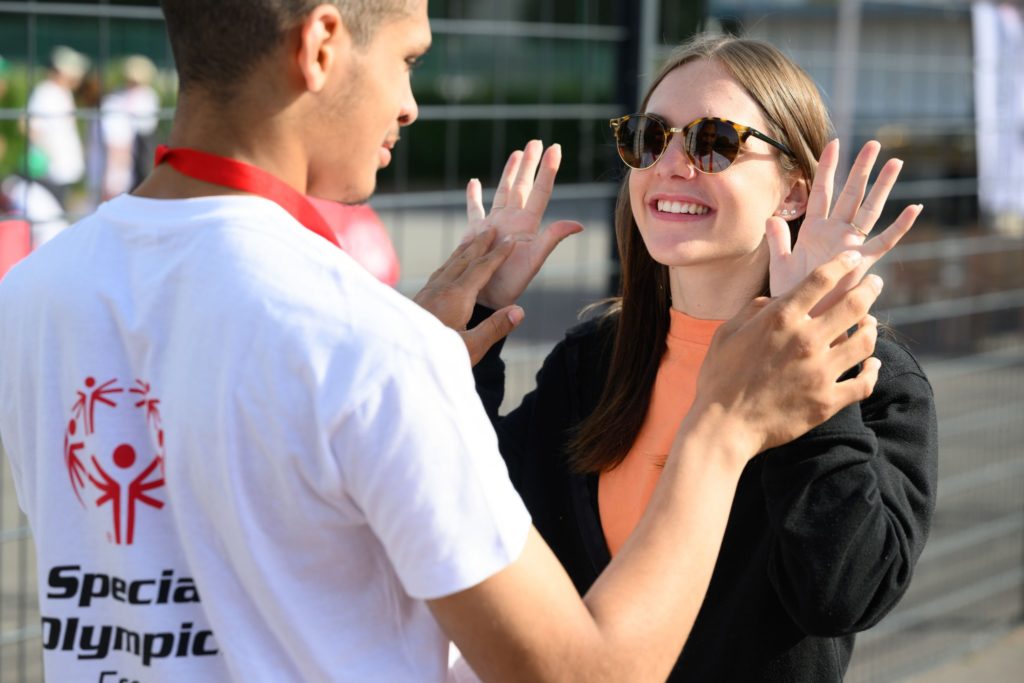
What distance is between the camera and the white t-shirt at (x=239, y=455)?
1.17 m

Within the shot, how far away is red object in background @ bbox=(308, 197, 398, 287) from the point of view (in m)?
3.17

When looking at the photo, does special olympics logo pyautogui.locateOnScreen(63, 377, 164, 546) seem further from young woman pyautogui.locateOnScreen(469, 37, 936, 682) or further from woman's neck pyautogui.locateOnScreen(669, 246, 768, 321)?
woman's neck pyautogui.locateOnScreen(669, 246, 768, 321)

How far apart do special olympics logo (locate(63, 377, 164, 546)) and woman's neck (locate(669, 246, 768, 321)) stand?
102 cm

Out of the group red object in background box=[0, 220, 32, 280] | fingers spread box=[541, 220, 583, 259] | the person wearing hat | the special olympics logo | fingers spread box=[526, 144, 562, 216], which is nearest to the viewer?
the special olympics logo

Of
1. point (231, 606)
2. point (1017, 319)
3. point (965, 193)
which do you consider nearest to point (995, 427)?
point (1017, 319)

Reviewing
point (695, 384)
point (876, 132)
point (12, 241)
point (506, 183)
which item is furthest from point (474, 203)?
point (876, 132)

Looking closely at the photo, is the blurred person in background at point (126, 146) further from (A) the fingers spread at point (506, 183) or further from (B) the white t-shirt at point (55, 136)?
(A) the fingers spread at point (506, 183)

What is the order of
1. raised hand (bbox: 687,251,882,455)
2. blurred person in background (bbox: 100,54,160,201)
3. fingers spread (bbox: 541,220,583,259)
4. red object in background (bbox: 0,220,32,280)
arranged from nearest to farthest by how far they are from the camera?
1. raised hand (bbox: 687,251,882,455)
2. fingers spread (bbox: 541,220,583,259)
3. red object in background (bbox: 0,220,32,280)
4. blurred person in background (bbox: 100,54,160,201)

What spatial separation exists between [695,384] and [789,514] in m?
0.38

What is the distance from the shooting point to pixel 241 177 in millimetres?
1284

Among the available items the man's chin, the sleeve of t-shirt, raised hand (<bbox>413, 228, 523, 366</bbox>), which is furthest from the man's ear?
raised hand (<bbox>413, 228, 523, 366</bbox>)

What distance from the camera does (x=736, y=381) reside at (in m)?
1.42

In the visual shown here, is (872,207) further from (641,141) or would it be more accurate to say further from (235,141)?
(235,141)

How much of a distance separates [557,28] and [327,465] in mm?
2568
